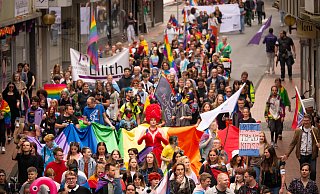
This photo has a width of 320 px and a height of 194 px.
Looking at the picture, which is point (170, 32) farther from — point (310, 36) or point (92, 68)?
point (310, 36)

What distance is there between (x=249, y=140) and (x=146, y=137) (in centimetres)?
253

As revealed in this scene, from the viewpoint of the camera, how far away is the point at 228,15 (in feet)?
171

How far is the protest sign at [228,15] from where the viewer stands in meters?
51.9

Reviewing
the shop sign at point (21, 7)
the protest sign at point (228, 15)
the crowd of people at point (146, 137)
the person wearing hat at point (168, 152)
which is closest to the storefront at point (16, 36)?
the shop sign at point (21, 7)

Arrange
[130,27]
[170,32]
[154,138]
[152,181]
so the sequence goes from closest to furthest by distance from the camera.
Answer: [152,181] → [154,138] → [170,32] → [130,27]

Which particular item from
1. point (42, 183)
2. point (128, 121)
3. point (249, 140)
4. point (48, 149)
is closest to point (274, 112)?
point (128, 121)

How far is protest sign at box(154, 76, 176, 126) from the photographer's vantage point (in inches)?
1011

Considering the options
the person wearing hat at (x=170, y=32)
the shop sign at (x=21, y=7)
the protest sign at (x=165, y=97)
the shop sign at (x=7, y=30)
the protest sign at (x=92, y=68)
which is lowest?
the protest sign at (x=165, y=97)

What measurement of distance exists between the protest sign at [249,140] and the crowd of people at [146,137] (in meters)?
0.14

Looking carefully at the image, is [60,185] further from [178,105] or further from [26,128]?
[178,105]

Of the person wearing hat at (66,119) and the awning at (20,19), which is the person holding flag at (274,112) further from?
the awning at (20,19)

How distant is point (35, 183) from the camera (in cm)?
1741

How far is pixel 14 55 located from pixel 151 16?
23578 mm

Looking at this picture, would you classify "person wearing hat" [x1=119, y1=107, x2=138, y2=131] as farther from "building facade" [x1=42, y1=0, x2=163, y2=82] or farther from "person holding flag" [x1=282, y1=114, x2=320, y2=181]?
"building facade" [x1=42, y1=0, x2=163, y2=82]
